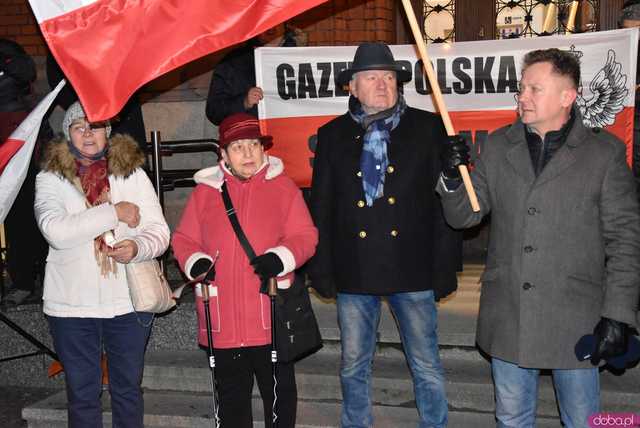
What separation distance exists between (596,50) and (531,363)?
11.3ft

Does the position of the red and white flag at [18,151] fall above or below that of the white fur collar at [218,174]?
above

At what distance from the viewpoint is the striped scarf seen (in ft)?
16.3

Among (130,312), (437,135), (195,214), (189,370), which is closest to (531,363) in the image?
(437,135)

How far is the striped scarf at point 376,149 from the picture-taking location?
498cm

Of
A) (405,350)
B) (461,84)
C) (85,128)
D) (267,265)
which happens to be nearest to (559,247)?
(405,350)

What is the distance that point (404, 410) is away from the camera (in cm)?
583

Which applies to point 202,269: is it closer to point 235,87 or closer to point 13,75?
point 235,87

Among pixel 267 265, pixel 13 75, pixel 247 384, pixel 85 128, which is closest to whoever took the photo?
Answer: pixel 267 265

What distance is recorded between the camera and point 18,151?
16.3ft

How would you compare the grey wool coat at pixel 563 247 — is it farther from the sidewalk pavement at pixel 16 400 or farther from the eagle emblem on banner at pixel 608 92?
the sidewalk pavement at pixel 16 400

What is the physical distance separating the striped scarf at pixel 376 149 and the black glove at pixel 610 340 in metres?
1.47

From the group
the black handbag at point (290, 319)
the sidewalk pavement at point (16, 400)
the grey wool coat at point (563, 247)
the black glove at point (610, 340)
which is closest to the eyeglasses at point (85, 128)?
the black handbag at point (290, 319)

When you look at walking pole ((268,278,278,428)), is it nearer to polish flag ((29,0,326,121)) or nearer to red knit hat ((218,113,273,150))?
red knit hat ((218,113,273,150))

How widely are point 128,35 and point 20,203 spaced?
3607mm
